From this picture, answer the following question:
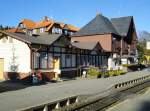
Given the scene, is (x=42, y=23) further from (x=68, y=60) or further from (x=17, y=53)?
(x=17, y=53)

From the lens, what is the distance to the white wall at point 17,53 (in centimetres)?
2884

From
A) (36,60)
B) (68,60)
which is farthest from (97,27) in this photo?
(36,60)

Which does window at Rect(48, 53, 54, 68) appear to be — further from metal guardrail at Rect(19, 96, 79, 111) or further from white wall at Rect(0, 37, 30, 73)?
metal guardrail at Rect(19, 96, 79, 111)

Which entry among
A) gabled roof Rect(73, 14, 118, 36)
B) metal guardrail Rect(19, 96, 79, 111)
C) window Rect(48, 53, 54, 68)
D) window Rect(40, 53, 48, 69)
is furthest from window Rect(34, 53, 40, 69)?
gabled roof Rect(73, 14, 118, 36)

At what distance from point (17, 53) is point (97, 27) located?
28.8m

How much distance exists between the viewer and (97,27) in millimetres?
56281

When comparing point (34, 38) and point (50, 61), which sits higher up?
point (34, 38)

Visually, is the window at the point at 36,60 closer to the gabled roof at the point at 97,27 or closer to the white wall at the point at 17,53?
the white wall at the point at 17,53

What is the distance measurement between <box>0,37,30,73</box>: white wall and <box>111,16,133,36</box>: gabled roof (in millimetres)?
32458

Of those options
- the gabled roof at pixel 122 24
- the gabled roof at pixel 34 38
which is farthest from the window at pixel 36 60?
the gabled roof at pixel 122 24

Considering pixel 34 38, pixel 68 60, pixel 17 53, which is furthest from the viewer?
pixel 68 60

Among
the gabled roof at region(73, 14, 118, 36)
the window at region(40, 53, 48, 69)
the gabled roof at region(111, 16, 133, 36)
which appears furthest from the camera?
the gabled roof at region(111, 16, 133, 36)

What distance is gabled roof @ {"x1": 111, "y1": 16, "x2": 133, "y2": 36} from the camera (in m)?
59.9

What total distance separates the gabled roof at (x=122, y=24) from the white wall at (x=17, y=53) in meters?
32.5
